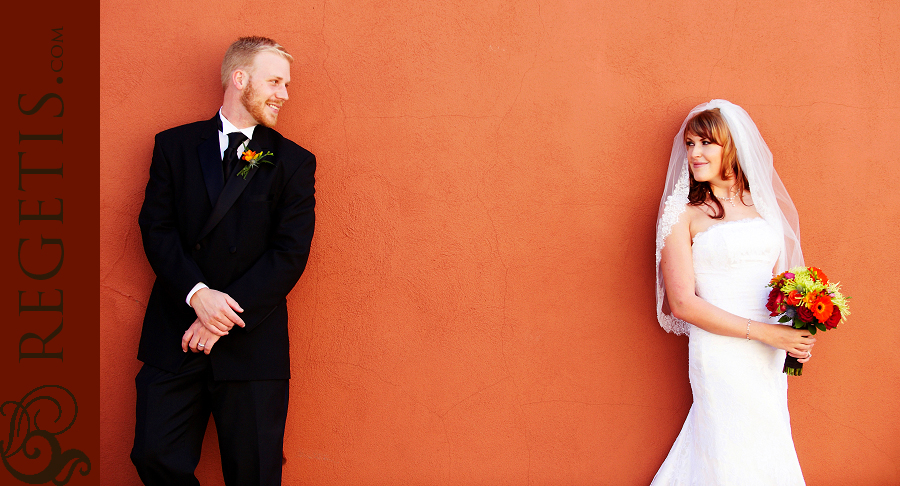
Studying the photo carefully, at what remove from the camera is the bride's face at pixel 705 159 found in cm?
287

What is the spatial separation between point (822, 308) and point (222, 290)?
2707 millimetres

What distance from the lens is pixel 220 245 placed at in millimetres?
2525

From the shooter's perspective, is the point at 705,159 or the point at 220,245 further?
the point at 705,159

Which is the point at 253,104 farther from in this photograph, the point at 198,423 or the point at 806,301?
the point at 806,301

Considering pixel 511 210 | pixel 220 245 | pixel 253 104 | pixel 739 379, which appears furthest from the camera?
pixel 511 210

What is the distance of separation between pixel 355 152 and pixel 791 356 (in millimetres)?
2445

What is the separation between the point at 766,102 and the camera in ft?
10.5

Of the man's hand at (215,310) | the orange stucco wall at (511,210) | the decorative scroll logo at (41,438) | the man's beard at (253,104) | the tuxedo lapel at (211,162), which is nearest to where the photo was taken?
the man's hand at (215,310)

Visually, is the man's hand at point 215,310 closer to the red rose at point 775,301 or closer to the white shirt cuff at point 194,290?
the white shirt cuff at point 194,290

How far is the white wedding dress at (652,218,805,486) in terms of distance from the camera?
272 centimetres

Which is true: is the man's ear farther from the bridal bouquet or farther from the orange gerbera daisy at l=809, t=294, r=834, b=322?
the orange gerbera daisy at l=809, t=294, r=834, b=322

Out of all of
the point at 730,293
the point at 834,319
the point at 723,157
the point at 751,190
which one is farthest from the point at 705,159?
the point at 834,319

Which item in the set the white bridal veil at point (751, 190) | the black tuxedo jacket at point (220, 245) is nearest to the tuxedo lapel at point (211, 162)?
the black tuxedo jacket at point (220, 245)

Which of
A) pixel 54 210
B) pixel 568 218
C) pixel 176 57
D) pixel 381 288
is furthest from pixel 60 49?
pixel 568 218
